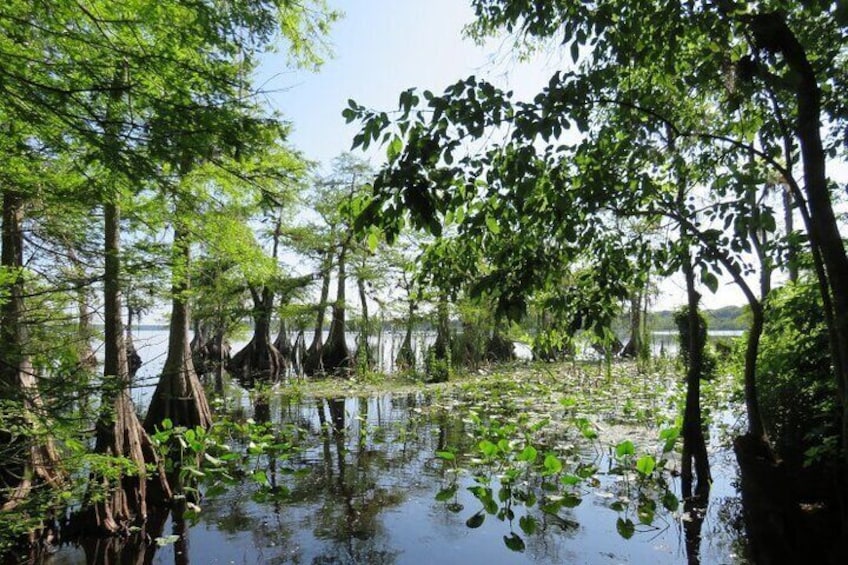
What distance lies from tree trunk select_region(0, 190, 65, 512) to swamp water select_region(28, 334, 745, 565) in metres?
0.82

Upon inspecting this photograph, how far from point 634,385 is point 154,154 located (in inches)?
475

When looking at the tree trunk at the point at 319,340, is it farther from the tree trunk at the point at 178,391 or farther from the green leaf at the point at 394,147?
the green leaf at the point at 394,147

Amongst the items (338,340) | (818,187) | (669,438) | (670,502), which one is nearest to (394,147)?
(818,187)

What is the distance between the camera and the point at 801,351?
4.66m

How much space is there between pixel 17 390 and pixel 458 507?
411 centimetres

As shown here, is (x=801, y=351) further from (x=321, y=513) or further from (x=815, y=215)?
(x=321, y=513)

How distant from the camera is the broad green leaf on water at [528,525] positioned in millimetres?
4867

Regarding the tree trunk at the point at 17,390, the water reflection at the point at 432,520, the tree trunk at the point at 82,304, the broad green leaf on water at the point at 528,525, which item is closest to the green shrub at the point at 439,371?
the water reflection at the point at 432,520

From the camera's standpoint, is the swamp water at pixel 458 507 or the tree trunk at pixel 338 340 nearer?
the swamp water at pixel 458 507

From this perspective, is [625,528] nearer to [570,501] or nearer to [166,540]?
[570,501]

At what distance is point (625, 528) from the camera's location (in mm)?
4934

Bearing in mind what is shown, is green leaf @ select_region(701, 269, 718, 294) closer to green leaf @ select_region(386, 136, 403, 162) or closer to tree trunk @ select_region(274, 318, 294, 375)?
green leaf @ select_region(386, 136, 403, 162)

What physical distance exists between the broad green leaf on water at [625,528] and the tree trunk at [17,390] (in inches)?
175

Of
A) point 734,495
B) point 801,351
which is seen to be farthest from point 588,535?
point 801,351
